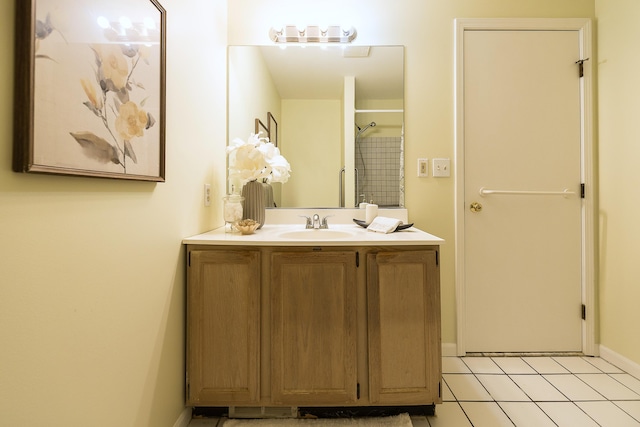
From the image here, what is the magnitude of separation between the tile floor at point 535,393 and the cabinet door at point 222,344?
0.79 metres

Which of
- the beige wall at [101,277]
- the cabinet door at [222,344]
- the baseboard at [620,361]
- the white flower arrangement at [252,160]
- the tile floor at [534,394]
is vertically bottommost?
the tile floor at [534,394]

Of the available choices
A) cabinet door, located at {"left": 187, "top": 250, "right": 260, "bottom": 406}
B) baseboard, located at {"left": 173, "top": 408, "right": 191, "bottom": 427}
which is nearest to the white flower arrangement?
cabinet door, located at {"left": 187, "top": 250, "right": 260, "bottom": 406}

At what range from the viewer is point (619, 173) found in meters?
1.92

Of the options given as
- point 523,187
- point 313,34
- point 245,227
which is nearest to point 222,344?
point 245,227

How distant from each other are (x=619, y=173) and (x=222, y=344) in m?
2.33

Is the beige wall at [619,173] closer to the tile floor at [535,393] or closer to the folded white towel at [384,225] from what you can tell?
the tile floor at [535,393]

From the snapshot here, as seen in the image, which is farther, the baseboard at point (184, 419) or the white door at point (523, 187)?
the white door at point (523, 187)

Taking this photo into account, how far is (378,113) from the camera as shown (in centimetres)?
210

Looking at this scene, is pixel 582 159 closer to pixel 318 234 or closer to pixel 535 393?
pixel 535 393

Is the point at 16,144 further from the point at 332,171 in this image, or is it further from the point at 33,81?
the point at 332,171

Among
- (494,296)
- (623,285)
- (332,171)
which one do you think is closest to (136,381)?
(332,171)

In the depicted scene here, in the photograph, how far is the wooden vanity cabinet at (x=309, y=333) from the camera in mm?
1427

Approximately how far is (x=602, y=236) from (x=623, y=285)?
302 mm

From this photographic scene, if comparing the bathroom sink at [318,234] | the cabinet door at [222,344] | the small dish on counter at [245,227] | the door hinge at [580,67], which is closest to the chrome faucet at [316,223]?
the bathroom sink at [318,234]
